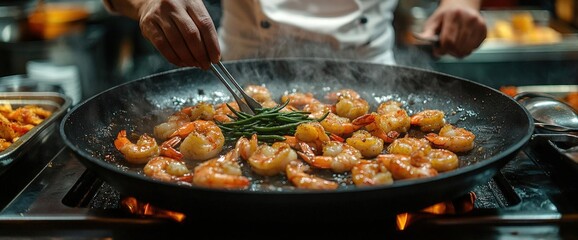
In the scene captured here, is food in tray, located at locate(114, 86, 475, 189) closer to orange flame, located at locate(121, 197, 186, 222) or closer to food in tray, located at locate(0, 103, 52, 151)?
orange flame, located at locate(121, 197, 186, 222)

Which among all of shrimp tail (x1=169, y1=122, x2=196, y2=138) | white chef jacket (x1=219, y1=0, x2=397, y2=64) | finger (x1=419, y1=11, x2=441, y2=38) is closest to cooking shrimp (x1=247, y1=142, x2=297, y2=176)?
shrimp tail (x1=169, y1=122, x2=196, y2=138)

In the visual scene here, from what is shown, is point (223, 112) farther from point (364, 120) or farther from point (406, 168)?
point (406, 168)

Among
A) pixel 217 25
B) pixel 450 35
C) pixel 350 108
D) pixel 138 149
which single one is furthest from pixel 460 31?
pixel 217 25

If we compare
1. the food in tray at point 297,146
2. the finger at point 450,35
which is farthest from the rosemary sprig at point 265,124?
the finger at point 450,35

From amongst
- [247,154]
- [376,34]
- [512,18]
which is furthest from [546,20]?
[247,154]

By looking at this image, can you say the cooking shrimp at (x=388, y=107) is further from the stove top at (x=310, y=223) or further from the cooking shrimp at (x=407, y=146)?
the stove top at (x=310, y=223)
